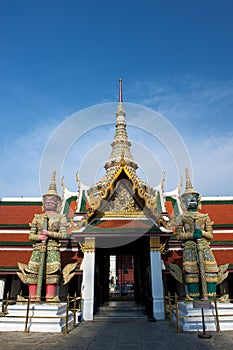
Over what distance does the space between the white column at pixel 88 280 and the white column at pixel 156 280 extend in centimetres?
236

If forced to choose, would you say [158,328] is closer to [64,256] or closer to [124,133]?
[64,256]

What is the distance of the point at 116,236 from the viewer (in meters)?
9.87

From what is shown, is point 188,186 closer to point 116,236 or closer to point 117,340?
point 116,236

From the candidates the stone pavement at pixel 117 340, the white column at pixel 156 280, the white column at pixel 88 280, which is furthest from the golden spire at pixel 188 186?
the stone pavement at pixel 117 340

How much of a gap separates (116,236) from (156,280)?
228 centimetres

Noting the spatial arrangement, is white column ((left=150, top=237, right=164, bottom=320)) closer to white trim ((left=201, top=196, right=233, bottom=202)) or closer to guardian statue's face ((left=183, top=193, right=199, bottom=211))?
guardian statue's face ((left=183, top=193, right=199, bottom=211))

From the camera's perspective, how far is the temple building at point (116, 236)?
9.97m

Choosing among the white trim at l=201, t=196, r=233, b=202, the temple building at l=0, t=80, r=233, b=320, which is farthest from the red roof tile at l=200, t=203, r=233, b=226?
the white trim at l=201, t=196, r=233, b=202

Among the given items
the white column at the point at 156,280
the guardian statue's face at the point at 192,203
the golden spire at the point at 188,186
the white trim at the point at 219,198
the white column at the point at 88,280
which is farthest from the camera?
the white trim at the point at 219,198

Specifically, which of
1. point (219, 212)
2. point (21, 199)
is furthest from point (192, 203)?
point (21, 199)

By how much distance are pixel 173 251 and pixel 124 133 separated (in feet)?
32.7

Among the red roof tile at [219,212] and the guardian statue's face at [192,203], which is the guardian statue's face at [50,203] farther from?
the red roof tile at [219,212]

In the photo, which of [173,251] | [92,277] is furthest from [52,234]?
[173,251]

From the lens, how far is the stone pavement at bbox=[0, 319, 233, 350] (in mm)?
5405
